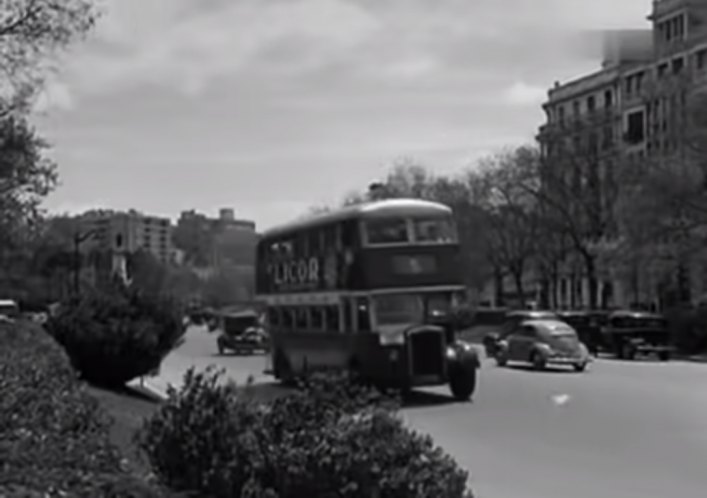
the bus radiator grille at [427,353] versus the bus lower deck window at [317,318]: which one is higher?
the bus lower deck window at [317,318]

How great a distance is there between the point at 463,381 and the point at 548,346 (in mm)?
12452

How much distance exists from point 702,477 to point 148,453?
8432mm

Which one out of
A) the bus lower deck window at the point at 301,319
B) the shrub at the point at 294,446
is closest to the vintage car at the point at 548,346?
the bus lower deck window at the point at 301,319

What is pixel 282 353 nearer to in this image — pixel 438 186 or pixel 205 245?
pixel 438 186

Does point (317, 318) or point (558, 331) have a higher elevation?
point (317, 318)

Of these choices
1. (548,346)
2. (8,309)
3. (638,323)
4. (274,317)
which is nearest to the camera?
(274,317)

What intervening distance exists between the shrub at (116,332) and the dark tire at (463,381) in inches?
248

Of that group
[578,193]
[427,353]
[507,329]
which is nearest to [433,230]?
[427,353]

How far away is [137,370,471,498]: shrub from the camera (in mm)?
6324

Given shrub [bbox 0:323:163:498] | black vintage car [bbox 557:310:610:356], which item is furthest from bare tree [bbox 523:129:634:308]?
shrub [bbox 0:323:163:498]

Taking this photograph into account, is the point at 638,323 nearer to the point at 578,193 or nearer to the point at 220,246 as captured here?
the point at 578,193

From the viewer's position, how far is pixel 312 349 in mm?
28875

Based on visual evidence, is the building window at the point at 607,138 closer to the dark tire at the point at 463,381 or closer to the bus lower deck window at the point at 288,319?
the bus lower deck window at the point at 288,319

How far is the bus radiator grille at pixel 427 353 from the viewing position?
25.6m
